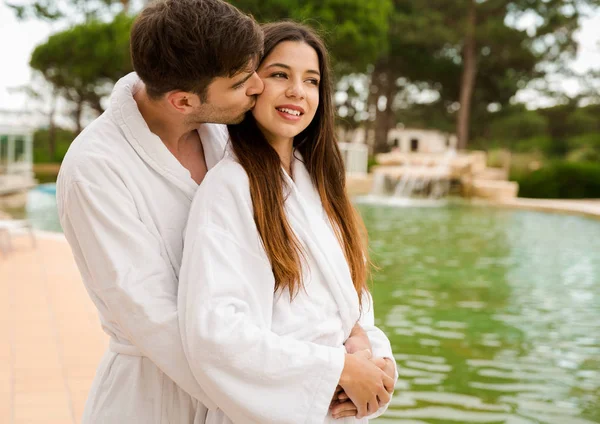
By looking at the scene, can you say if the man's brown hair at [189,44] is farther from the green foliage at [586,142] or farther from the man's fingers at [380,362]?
the green foliage at [586,142]

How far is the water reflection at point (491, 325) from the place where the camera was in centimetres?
405

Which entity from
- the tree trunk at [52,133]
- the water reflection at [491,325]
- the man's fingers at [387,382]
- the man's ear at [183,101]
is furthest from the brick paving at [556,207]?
the tree trunk at [52,133]

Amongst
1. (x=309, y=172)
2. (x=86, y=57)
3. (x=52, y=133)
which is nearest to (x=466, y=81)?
(x=86, y=57)

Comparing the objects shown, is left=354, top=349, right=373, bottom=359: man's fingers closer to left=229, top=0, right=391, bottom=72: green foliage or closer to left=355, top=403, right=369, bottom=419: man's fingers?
left=355, top=403, right=369, bottom=419: man's fingers

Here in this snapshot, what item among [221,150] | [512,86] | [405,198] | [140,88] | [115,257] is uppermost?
[512,86]

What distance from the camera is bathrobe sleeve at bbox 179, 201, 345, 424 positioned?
1470mm

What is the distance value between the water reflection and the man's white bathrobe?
2.39m

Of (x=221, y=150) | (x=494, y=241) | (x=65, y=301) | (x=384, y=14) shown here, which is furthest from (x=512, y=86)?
(x=221, y=150)

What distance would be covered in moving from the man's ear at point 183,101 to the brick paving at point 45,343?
204cm

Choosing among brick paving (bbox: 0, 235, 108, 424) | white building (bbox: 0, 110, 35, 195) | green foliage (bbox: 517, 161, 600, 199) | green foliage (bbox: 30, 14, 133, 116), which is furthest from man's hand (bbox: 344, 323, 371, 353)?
green foliage (bbox: 30, 14, 133, 116)

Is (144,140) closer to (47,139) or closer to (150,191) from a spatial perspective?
(150,191)

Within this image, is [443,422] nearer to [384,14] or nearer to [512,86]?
[384,14]

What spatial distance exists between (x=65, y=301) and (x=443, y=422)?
3.14 meters

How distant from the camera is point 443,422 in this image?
3.76 metres
